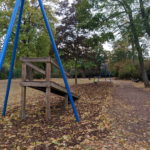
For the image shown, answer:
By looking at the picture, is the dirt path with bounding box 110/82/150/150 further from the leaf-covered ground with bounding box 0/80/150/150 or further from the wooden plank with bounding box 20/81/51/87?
the wooden plank with bounding box 20/81/51/87

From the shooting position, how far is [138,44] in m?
10.9

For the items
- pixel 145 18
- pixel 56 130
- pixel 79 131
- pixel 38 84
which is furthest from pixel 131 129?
pixel 145 18

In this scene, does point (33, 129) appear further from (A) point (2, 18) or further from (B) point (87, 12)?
(A) point (2, 18)

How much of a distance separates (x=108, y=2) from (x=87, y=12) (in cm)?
146

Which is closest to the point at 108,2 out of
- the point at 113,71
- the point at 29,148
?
the point at 29,148

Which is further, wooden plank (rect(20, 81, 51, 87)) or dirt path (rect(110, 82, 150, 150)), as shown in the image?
wooden plank (rect(20, 81, 51, 87))

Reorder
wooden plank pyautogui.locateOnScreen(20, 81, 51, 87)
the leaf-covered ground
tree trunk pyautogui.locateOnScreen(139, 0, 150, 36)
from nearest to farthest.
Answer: the leaf-covered ground, wooden plank pyautogui.locateOnScreen(20, 81, 51, 87), tree trunk pyautogui.locateOnScreen(139, 0, 150, 36)

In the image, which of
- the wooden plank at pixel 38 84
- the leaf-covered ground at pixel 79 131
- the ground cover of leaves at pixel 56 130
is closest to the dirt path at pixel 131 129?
the leaf-covered ground at pixel 79 131

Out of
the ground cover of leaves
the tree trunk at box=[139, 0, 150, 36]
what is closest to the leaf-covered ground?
the ground cover of leaves

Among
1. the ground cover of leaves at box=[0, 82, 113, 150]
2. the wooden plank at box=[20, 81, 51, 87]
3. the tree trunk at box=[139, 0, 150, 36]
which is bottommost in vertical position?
the ground cover of leaves at box=[0, 82, 113, 150]

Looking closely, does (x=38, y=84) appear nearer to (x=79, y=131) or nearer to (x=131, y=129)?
(x=79, y=131)

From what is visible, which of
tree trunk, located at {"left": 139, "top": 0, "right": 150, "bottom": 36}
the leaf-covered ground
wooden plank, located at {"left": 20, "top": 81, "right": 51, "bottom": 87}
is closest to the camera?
the leaf-covered ground

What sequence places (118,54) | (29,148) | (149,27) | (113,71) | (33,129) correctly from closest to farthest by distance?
(29,148), (33,129), (149,27), (113,71), (118,54)

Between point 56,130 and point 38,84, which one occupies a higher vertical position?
point 38,84
